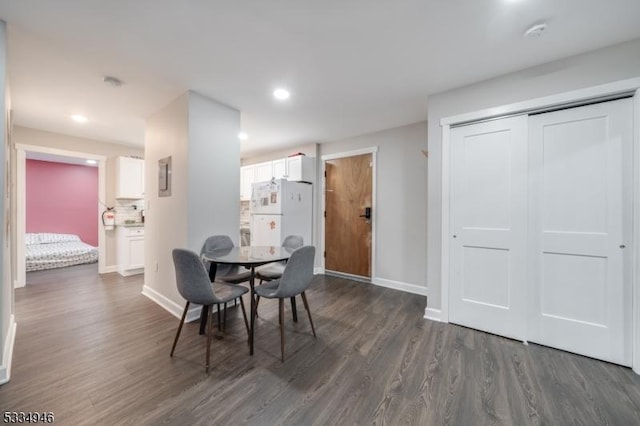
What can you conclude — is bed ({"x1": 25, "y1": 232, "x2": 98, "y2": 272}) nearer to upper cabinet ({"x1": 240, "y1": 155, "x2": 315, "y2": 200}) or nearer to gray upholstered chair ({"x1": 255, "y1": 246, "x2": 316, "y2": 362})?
upper cabinet ({"x1": 240, "y1": 155, "x2": 315, "y2": 200})

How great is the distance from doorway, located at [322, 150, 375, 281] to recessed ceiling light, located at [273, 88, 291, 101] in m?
1.76

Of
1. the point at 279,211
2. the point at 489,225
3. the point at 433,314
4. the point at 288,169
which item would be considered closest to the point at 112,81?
the point at 279,211

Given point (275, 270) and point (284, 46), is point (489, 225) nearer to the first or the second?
point (275, 270)

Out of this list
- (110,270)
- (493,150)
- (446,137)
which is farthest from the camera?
(110,270)

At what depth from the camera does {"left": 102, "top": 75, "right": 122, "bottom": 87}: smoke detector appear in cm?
241

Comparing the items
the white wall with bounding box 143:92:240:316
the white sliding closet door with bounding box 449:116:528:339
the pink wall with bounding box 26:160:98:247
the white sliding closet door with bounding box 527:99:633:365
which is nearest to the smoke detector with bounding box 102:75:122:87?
the white wall with bounding box 143:92:240:316

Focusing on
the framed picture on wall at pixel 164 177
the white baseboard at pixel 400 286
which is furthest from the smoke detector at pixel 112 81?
the white baseboard at pixel 400 286

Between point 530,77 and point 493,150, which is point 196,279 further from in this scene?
point 530,77

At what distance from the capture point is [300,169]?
4422mm

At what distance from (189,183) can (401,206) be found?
2869mm

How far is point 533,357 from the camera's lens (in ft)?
6.53

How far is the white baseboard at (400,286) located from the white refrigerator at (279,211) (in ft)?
4.70

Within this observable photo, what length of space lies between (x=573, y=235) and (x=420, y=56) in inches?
A: 77.0

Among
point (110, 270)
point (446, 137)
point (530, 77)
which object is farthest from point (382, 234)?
point (110, 270)
